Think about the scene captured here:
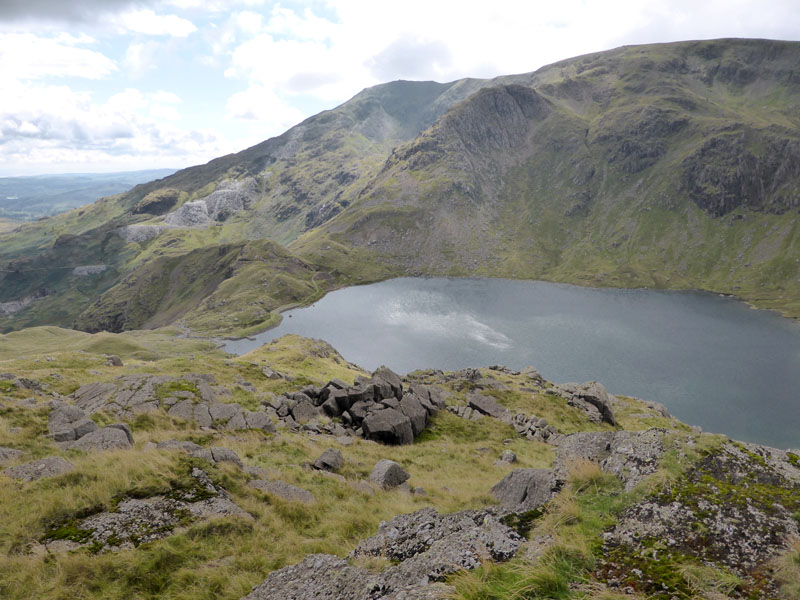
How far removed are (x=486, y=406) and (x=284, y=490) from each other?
102ft

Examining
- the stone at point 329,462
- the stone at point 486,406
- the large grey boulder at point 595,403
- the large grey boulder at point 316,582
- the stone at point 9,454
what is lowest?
the large grey boulder at point 595,403

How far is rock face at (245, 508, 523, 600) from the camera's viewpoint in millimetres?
7816

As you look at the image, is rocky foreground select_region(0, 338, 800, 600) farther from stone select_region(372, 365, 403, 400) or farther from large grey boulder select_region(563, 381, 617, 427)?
large grey boulder select_region(563, 381, 617, 427)

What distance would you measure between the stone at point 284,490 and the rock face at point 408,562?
4.52m

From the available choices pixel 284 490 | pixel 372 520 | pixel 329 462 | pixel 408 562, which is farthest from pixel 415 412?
pixel 408 562

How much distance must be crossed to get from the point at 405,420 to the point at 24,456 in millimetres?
22329

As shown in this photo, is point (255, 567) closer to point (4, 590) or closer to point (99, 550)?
point (99, 550)

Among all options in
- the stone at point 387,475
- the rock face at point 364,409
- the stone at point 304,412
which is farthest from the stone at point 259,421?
the stone at point 387,475

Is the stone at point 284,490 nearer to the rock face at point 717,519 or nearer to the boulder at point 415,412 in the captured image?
the rock face at point 717,519

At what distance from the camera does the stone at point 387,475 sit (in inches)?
748

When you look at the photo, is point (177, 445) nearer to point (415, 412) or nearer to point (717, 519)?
point (717, 519)

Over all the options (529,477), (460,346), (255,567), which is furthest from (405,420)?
(460,346)

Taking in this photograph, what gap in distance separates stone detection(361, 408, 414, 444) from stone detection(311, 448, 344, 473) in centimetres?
946

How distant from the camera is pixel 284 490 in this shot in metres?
15.0
